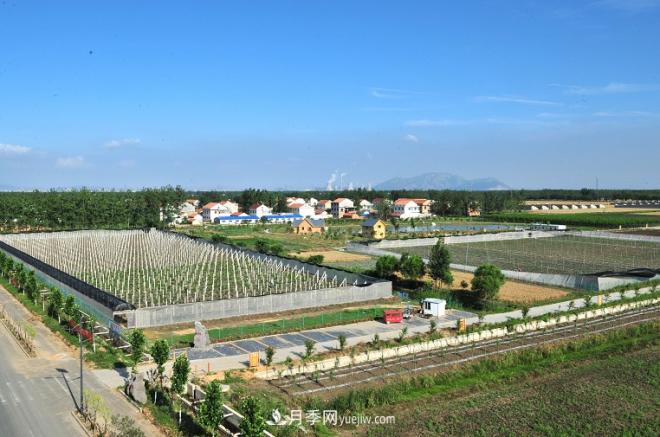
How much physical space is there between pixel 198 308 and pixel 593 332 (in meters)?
16.4

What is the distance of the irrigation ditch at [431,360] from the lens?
17.6 metres

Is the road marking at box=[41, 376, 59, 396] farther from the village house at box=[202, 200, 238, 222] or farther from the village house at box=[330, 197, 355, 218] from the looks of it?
the village house at box=[330, 197, 355, 218]

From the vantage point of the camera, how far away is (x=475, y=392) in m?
17.4

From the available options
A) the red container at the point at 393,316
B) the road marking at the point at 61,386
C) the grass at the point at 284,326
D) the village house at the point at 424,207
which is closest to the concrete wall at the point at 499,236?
the grass at the point at 284,326

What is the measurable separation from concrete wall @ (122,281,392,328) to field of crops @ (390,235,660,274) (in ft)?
50.2

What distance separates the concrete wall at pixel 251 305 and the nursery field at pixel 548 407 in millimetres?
11043

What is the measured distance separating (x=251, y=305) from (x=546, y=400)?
1341 centimetres

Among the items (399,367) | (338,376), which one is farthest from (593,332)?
(338,376)

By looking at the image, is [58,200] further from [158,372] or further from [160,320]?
[158,372]

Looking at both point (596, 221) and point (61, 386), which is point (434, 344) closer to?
point (61, 386)

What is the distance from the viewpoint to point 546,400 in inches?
653

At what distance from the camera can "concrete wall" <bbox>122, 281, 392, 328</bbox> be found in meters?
23.7

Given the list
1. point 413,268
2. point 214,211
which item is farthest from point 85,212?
point 413,268

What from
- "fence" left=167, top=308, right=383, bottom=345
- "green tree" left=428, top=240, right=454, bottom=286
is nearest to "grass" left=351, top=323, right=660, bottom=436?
"fence" left=167, top=308, right=383, bottom=345
